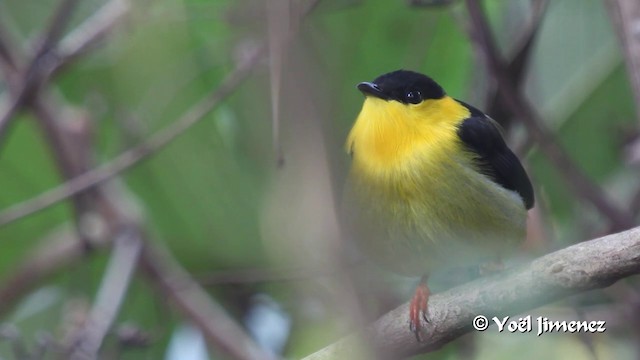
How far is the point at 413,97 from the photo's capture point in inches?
106

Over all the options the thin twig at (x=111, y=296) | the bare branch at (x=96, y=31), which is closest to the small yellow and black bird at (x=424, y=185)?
the thin twig at (x=111, y=296)

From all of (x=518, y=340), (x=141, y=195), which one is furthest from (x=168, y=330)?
(x=518, y=340)

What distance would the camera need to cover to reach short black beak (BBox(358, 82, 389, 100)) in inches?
99.1

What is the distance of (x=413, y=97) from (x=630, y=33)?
1.89ft

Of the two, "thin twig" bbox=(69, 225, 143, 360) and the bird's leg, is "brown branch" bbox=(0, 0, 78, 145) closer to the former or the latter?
"thin twig" bbox=(69, 225, 143, 360)

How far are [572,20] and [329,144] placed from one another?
2.64m

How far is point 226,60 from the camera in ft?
11.7

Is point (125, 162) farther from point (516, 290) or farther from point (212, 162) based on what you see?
point (516, 290)

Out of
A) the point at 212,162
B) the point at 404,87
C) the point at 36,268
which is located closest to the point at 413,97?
the point at 404,87

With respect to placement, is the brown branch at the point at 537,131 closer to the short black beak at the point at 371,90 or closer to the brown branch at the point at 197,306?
the short black beak at the point at 371,90

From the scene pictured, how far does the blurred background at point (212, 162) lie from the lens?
2.92m

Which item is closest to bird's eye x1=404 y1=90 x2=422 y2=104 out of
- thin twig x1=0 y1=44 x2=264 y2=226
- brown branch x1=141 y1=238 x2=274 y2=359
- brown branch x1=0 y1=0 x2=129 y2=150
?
thin twig x1=0 y1=44 x2=264 y2=226

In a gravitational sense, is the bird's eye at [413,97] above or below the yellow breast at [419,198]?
above

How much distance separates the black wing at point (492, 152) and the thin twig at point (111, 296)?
96 cm
